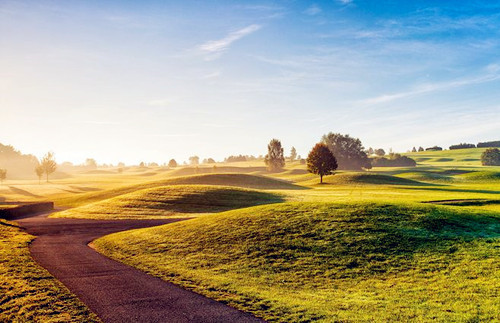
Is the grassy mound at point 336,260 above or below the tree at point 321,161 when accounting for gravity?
below

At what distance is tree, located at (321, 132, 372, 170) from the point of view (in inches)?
6668

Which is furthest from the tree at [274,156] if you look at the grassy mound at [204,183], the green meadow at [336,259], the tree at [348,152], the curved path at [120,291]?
the curved path at [120,291]

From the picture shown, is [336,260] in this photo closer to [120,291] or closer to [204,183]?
[120,291]

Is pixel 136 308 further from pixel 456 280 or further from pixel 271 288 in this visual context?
pixel 456 280

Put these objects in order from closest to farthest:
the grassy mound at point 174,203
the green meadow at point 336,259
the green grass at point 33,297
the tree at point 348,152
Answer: the green grass at point 33,297 < the green meadow at point 336,259 < the grassy mound at point 174,203 < the tree at point 348,152

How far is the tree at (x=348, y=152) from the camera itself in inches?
6668

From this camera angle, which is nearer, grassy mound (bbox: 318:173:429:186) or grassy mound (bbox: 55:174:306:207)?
grassy mound (bbox: 55:174:306:207)

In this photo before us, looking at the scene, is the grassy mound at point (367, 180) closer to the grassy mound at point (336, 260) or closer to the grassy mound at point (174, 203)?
the grassy mound at point (174, 203)

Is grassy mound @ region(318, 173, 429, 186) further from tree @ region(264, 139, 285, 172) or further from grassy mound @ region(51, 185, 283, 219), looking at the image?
tree @ region(264, 139, 285, 172)

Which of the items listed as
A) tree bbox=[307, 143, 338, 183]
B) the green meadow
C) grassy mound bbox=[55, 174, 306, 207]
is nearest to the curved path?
the green meadow

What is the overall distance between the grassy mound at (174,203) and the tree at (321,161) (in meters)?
43.5

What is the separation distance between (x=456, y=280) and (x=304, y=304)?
7848 millimetres

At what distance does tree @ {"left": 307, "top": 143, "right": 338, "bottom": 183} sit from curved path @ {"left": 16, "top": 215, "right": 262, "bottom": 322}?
81073 millimetres

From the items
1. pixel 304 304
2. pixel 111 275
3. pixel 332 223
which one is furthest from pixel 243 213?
pixel 304 304
